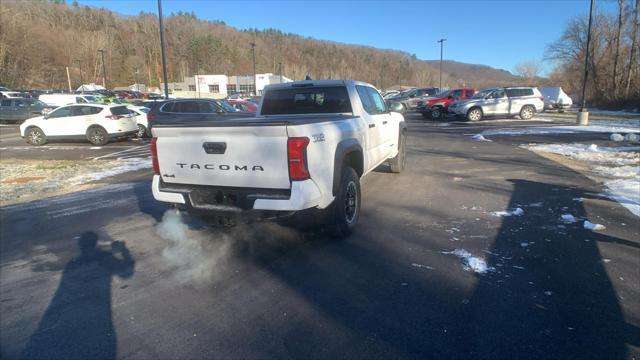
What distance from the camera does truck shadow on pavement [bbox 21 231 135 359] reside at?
2.81m

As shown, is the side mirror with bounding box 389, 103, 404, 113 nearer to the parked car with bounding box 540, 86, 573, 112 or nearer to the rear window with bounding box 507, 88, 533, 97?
the rear window with bounding box 507, 88, 533, 97

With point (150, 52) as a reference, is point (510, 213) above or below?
below

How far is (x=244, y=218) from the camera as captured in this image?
3975 mm

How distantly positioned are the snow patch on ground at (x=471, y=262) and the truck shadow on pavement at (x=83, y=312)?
3156 mm

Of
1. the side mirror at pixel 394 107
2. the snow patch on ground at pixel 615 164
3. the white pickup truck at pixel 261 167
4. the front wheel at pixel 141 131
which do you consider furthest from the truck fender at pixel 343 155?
the front wheel at pixel 141 131

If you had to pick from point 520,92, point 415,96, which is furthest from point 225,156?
point 415,96

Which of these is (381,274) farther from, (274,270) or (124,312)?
(124,312)

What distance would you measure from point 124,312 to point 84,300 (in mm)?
520

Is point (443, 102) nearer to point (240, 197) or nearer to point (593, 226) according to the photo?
point (593, 226)

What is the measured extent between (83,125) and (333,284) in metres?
14.5

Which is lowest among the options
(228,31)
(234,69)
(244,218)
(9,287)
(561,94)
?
(9,287)

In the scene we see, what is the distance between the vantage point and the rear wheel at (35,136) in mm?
15055

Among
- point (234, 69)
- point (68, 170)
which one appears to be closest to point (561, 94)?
point (68, 170)

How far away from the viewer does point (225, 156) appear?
397 cm
